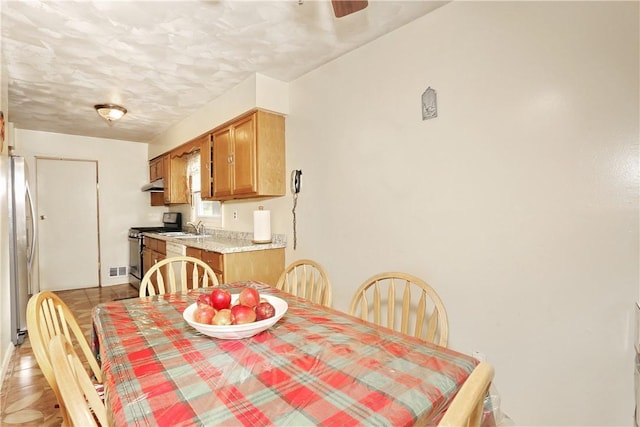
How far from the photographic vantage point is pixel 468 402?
1.53 feet

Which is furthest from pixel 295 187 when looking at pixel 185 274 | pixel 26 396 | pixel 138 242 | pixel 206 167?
pixel 138 242

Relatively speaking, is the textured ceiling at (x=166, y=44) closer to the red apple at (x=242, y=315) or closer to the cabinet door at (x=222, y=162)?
the cabinet door at (x=222, y=162)

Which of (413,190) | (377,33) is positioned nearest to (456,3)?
(377,33)

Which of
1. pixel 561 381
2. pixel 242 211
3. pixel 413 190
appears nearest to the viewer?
pixel 561 381

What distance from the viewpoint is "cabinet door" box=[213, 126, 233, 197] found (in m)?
3.11

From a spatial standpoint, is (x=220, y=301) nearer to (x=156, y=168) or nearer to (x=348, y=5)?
(x=348, y=5)

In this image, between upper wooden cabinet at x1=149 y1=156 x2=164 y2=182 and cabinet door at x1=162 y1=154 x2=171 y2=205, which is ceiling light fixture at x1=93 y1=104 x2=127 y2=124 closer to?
cabinet door at x1=162 y1=154 x2=171 y2=205

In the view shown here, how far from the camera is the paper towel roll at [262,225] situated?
2936mm

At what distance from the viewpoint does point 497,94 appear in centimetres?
157

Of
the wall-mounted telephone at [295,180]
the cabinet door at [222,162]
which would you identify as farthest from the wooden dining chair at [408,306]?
the cabinet door at [222,162]

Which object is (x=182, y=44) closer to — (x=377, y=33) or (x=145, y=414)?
(x=377, y=33)

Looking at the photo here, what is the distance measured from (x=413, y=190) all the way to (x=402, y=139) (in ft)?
1.11

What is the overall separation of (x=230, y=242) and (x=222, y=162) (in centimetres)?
85

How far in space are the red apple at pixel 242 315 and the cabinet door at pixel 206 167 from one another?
261 centimetres
